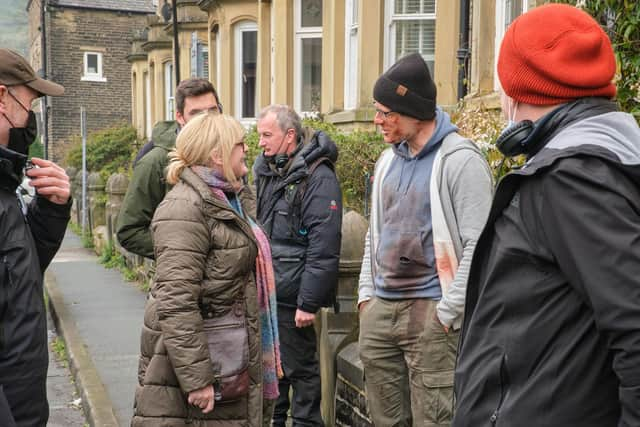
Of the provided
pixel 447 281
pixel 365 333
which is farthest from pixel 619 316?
pixel 365 333

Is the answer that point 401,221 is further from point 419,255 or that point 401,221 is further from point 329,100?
point 329,100

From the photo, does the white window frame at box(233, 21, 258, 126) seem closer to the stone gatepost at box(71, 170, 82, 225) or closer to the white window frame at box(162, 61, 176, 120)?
the stone gatepost at box(71, 170, 82, 225)

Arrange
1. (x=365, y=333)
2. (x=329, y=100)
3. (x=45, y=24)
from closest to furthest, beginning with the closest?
(x=365, y=333) < (x=329, y=100) < (x=45, y=24)

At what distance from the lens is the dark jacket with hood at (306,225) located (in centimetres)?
504

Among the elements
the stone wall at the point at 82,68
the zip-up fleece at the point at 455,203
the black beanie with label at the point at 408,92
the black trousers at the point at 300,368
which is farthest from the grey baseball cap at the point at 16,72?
the stone wall at the point at 82,68

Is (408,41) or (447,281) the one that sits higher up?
(408,41)

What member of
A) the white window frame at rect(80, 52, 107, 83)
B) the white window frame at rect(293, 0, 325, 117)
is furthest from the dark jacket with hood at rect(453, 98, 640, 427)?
the white window frame at rect(80, 52, 107, 83)

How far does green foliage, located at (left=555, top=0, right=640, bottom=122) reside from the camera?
3.83 m

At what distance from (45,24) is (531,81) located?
1632 inches

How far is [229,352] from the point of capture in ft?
12.8

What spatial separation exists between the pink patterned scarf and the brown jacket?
12 cm

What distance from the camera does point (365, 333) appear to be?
412 centimetres

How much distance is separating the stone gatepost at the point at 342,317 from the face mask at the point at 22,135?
96.3 inches

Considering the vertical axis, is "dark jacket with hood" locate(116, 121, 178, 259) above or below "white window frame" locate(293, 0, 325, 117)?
below
